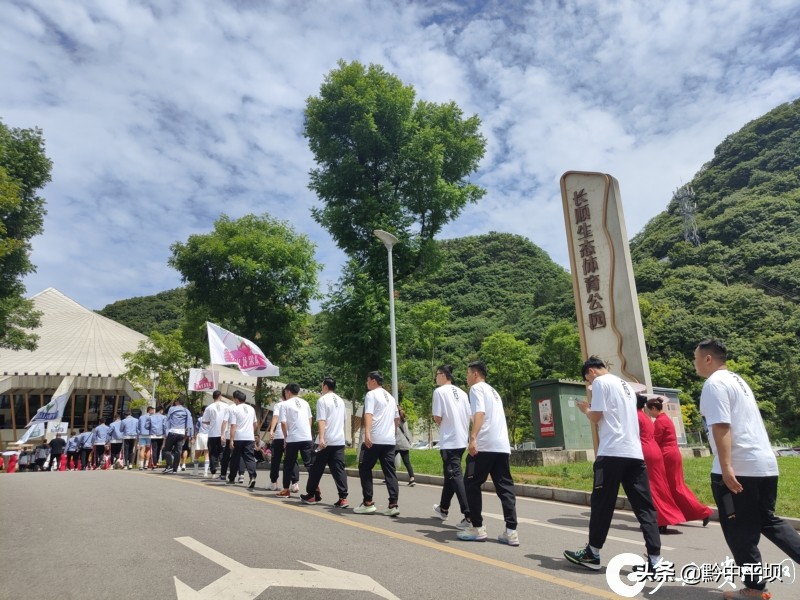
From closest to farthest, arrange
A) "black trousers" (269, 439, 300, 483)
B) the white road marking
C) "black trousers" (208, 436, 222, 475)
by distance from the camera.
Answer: the white road marking, "black trousers" (269, 439, 300, 483), "black trousers" (208, 436, 222, 475)

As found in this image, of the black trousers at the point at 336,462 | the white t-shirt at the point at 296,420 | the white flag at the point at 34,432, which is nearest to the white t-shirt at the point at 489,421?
the black trousers at the point at 336,462

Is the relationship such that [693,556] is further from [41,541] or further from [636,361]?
[41,541]

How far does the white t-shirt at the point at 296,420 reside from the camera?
8.68m

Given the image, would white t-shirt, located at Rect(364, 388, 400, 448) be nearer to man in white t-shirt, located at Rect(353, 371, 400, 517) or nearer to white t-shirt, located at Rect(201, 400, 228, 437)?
man in white t-shirt, located at Rect(353, 371, 400, 517)

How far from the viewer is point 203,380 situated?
14305 mm

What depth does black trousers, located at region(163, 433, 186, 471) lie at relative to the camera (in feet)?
45.8

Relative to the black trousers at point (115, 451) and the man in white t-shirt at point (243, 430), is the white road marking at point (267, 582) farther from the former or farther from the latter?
the black trousers at point (115, 451)

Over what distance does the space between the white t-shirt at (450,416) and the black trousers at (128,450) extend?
14.1m

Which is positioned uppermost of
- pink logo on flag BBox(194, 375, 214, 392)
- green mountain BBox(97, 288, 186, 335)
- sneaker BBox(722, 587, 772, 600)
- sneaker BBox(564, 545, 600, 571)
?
green mountain BBox(97, 288, 186, 335)

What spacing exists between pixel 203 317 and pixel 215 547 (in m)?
23.5

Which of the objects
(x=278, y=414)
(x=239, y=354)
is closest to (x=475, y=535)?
(x=278, y=414)

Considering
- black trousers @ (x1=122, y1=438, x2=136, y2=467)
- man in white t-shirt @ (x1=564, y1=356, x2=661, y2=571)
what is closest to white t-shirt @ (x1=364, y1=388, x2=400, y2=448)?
man in white t-shirt @ (x1=564, y1=356, x2=661, y2=571)

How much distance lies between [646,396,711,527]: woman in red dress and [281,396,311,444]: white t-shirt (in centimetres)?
497

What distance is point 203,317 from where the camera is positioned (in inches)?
1070
